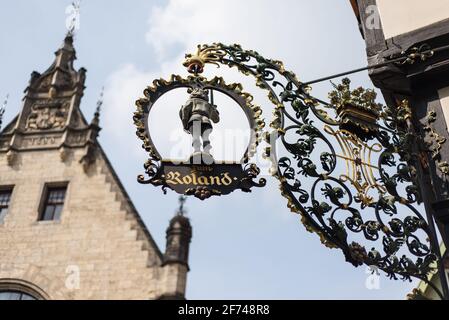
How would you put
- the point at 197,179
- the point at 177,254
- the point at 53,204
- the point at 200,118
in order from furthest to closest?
the point at 53,204 → the point at 177,254 → the point at 200,118 → the point at 197,179

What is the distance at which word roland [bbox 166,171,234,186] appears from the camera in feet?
14.0

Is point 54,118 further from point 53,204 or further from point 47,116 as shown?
point 53,204

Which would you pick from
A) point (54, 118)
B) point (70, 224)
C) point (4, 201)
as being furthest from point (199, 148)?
point (54, 118)

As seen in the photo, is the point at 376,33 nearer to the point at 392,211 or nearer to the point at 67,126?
the point at 392,211

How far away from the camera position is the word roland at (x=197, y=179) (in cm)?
427

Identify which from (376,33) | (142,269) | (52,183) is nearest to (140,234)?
(142,269)

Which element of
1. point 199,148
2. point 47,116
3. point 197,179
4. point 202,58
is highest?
point 47,116

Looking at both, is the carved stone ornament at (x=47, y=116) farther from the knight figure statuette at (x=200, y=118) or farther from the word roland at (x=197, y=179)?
the word roland at (x=197, y=179)

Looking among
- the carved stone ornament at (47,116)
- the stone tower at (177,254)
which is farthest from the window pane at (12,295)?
the carved stone ornament at (47,116)

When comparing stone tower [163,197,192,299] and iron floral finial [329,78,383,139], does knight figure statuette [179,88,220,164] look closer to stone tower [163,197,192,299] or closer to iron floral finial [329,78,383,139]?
iron floral finial [329,78,383,139]

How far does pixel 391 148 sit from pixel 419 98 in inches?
33.3
